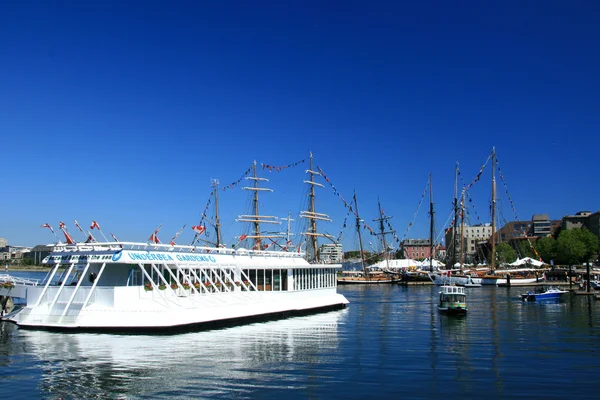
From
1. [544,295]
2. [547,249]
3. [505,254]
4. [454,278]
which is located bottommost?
[454,278]

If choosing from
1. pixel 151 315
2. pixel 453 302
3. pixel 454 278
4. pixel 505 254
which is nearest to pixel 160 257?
pixel 151 315

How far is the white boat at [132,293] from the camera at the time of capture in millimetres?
32406

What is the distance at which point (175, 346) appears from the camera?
28312mm

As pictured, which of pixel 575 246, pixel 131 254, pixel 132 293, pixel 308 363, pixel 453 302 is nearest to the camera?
pixel 308 363

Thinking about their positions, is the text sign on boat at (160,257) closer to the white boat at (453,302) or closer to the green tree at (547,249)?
the white boat at (453,302)

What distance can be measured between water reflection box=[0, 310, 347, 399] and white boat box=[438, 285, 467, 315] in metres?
17.1

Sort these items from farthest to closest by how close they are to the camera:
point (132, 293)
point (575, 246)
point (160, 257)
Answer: point (575, 246)
point (160, 257)
point (132, 293)

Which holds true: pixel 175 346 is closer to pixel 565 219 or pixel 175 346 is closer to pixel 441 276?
pixel 441 276

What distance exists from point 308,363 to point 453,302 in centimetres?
2818

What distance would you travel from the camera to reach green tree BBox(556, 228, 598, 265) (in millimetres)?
112875

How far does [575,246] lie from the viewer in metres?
113

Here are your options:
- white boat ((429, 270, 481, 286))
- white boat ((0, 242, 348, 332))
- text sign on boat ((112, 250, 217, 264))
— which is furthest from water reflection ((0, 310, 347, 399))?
white boat ((429, 270, 481, 286))

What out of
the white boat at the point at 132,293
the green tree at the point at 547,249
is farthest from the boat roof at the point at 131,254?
the green tree at the point at 547,249

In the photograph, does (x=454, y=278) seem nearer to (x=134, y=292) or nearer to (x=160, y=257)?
(x=160, y=257)
